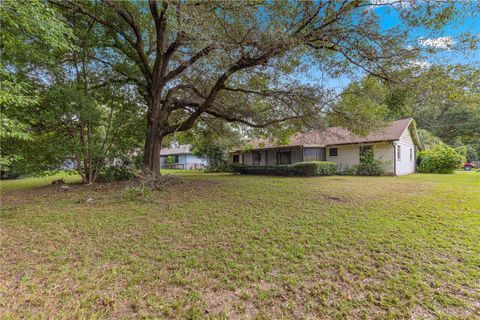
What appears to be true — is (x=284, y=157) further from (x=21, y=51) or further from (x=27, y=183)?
(x=27, y=183)

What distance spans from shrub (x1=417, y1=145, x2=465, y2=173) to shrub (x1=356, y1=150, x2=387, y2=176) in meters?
4.58

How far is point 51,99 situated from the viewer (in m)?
6.82

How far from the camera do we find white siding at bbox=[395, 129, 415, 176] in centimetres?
1420

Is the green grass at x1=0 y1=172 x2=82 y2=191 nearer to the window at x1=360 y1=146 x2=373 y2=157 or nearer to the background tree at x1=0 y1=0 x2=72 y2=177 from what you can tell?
the background tree at x1=0 y1=0 x2=72 y2=177

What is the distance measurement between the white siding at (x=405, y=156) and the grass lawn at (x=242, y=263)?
1013cm

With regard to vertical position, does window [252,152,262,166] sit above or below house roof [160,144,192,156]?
below

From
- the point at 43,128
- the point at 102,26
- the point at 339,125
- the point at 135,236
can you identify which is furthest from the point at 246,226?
the point at 102,26

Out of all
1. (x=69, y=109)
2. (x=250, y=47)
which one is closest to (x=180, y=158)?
(x=69, y=109)

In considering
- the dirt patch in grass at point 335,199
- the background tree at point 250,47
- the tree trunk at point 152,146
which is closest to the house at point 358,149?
the background tree at point 250,47

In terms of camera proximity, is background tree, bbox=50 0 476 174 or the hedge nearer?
background tree, bbox=50 0 476 174

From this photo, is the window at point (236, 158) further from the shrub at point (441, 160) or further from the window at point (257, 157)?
the shrub at point (441, 160)

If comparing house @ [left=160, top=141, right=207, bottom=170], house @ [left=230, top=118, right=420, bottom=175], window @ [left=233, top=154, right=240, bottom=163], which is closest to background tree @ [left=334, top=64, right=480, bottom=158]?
house @ [left=230, top=118, right=420, bottom=175]

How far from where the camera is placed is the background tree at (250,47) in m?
4.98

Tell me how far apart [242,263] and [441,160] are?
1833 cm
